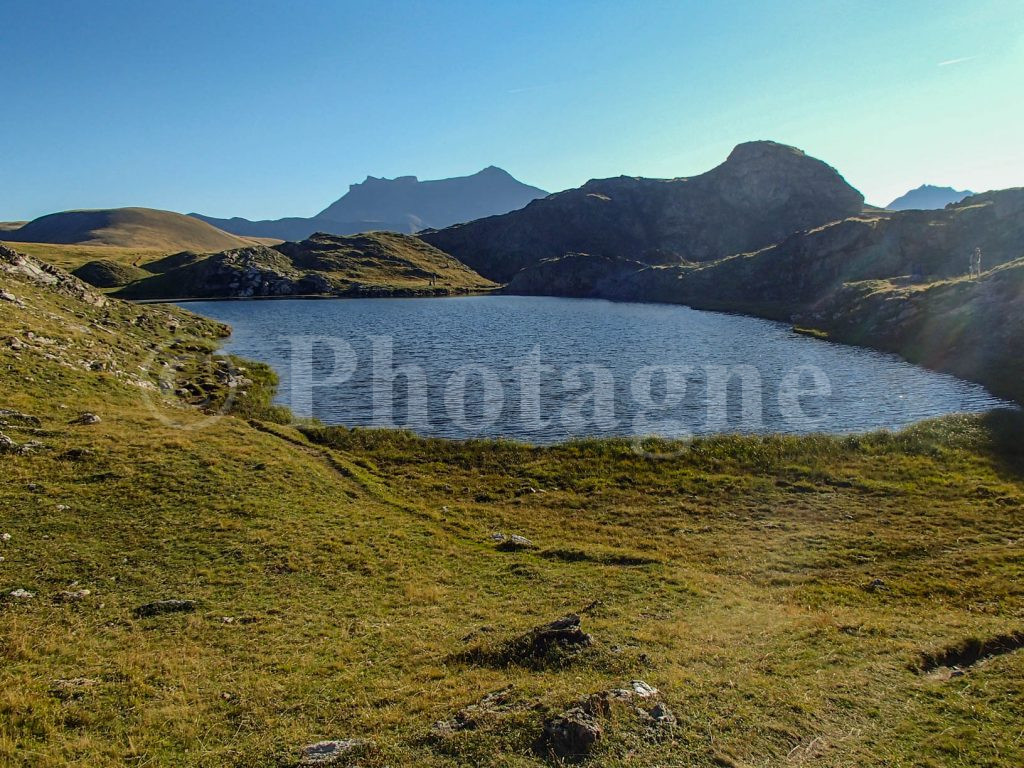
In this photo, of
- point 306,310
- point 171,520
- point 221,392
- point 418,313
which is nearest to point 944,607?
point 171,520

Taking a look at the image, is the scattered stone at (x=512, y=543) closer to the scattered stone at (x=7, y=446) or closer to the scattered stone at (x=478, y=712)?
the scattered stone at (x=478, y=712)

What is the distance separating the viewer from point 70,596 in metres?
19.2

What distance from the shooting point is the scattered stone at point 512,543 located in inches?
1123

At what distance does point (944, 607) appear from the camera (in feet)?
73.3

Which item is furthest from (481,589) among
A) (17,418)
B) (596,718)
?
(17,418)

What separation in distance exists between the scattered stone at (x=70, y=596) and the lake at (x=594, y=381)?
103ft

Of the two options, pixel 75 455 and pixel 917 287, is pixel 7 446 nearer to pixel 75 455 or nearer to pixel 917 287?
pixel 75 455

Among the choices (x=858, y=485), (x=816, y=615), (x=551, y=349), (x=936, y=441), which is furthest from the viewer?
(x=551, y=349)

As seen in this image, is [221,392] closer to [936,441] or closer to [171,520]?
[171,520]

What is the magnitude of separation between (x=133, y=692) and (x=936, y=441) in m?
51.1

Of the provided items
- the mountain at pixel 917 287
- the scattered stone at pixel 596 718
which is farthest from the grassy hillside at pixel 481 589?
the mountain at pixel 917 287

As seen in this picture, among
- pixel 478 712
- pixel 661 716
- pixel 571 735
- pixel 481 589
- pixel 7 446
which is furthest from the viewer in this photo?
pixel 7 446

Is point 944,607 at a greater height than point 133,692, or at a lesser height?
lesser

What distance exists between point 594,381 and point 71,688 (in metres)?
60.5
